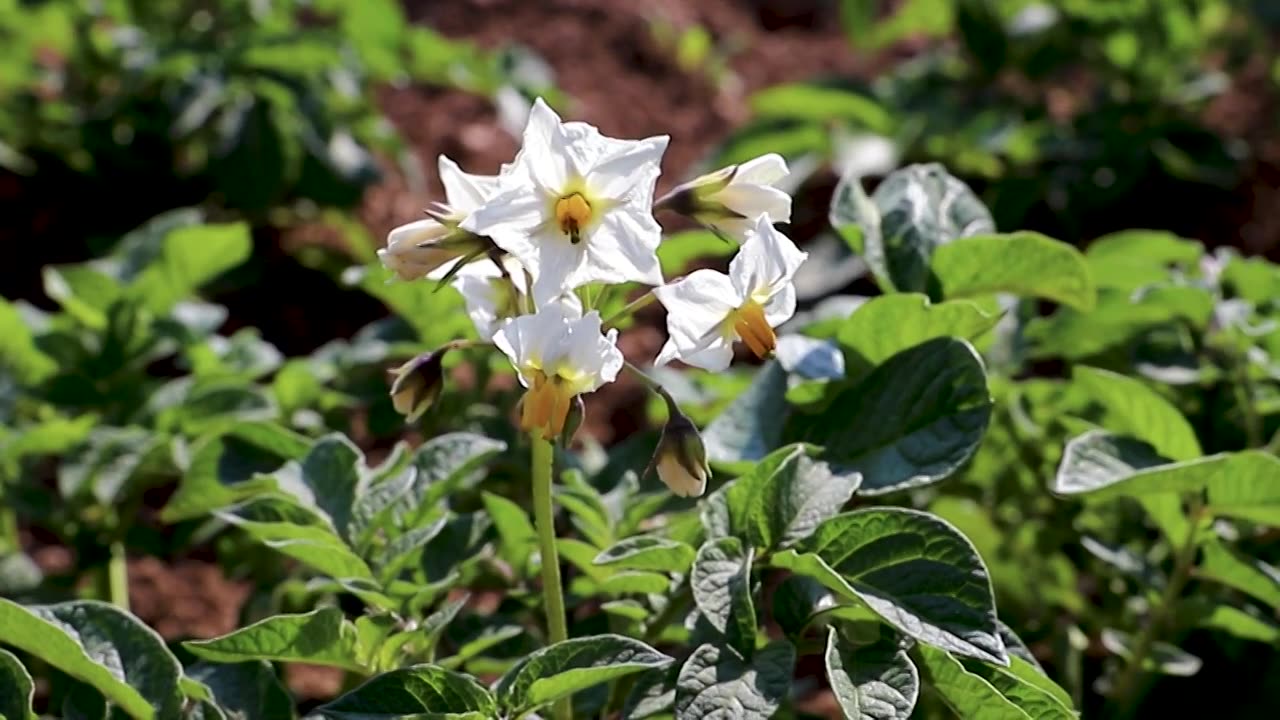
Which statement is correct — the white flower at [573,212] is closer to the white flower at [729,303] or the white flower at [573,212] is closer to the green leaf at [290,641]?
the white flower at [729,303]

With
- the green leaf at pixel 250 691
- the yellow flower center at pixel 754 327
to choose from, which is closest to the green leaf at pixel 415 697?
the green leaf at pixel 250 691

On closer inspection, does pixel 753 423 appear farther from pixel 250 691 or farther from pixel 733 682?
pixel 250 691

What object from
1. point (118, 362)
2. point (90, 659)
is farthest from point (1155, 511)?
point (118, 362)

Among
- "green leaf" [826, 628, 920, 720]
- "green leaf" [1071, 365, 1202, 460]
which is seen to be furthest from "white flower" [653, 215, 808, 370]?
"green leaf" [1071, 365, 1202, 460]

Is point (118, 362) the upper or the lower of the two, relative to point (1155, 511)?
upper

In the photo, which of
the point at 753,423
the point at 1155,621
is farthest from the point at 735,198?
the point at 1155,621

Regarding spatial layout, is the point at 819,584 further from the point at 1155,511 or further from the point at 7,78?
the point at 7,78

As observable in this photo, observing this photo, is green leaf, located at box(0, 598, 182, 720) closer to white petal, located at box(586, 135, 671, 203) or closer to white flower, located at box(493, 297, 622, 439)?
white flower, located at box(493, 297, 622, 439)
